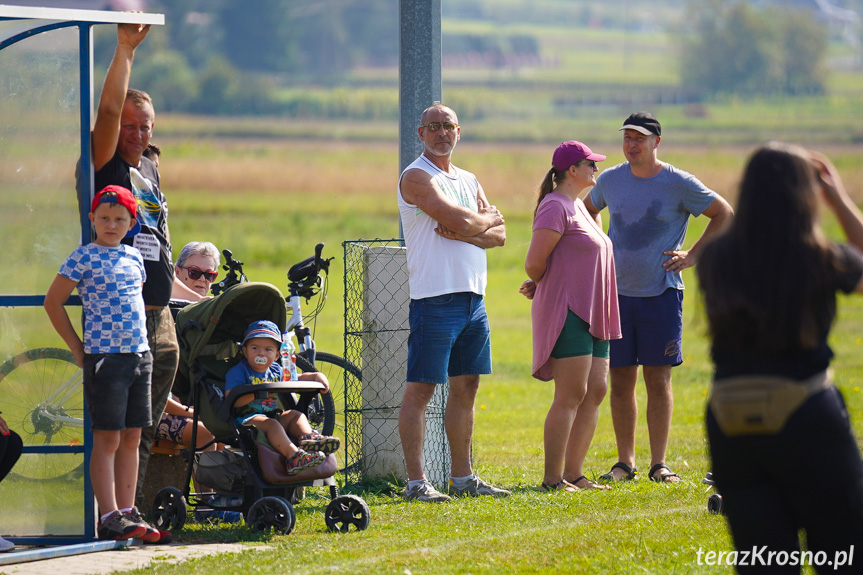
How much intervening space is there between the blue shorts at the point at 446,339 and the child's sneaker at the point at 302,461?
1.08 m

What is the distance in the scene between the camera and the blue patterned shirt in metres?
5.29

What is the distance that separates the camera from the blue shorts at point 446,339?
677 centimetres

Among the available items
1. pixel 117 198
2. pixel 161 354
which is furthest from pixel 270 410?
pixel 117 198

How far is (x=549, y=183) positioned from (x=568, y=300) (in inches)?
29.9

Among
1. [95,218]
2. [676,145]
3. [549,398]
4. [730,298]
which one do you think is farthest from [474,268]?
[676,145]

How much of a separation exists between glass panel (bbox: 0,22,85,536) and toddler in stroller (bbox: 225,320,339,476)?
0.85 m

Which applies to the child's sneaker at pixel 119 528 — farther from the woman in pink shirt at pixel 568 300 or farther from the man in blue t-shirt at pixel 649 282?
the man in blue t-shirt at pixel 649 282

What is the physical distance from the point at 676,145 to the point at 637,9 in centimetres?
4665

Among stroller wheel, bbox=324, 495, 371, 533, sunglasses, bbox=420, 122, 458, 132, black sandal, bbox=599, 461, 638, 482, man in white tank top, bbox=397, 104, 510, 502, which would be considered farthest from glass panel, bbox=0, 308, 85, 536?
black sandal, bbox=599, 461, 638, 482

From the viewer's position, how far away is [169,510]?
603 cm

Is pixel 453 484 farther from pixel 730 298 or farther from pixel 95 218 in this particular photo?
pixel 730 298

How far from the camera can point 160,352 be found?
5.77 m

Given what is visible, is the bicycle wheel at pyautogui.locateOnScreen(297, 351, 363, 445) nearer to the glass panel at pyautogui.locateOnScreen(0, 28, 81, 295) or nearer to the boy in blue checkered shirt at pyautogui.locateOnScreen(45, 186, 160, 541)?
the boy in blue checkered shirt at pyautogui.locateOnScreen(45, 186, 160, 541)

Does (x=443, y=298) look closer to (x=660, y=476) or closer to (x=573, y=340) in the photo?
(x=573, y=340)
